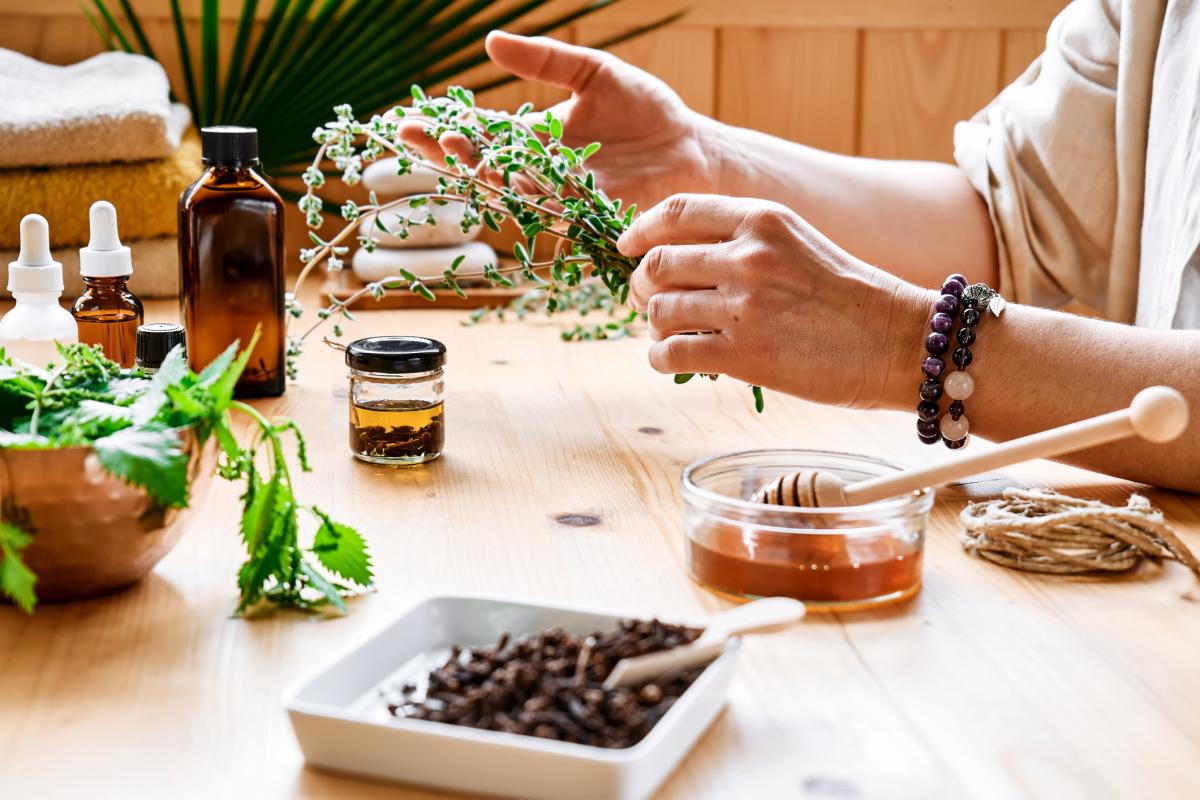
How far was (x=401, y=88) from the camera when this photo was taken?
2080mm

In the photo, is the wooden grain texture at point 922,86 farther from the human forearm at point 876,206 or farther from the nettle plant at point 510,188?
the nettle plant at point 510,188

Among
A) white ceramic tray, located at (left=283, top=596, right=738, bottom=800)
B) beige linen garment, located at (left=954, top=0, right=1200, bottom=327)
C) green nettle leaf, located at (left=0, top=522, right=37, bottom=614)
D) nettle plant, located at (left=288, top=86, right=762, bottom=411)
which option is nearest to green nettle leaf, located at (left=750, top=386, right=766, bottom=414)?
nettle plant, located at (left=288, top=86, right=762, bottom=411)

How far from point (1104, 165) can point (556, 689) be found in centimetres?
123

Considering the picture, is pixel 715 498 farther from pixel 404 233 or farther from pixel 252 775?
pixel 404 233

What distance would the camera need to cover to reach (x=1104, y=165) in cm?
157

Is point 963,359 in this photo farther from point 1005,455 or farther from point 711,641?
point 711,641

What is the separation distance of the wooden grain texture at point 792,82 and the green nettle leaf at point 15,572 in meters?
1.82

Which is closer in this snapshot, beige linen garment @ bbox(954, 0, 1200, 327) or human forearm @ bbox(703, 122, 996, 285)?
beige linen garment @ bbox(954, 0, 1200, 327)

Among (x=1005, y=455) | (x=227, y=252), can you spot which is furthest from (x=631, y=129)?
(x=1005, y=455)

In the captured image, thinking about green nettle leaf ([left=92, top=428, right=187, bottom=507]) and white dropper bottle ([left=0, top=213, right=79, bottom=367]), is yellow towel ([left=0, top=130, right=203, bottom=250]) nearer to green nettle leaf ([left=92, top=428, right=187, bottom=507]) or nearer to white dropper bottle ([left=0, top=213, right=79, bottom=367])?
white dropper bottle ([left=0, top=213, right=79, bottom=367])

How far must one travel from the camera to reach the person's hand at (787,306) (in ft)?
3.59

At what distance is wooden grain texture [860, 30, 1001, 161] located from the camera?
2328 mm

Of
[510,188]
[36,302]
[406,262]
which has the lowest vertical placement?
[406,262]

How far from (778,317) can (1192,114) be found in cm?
59
